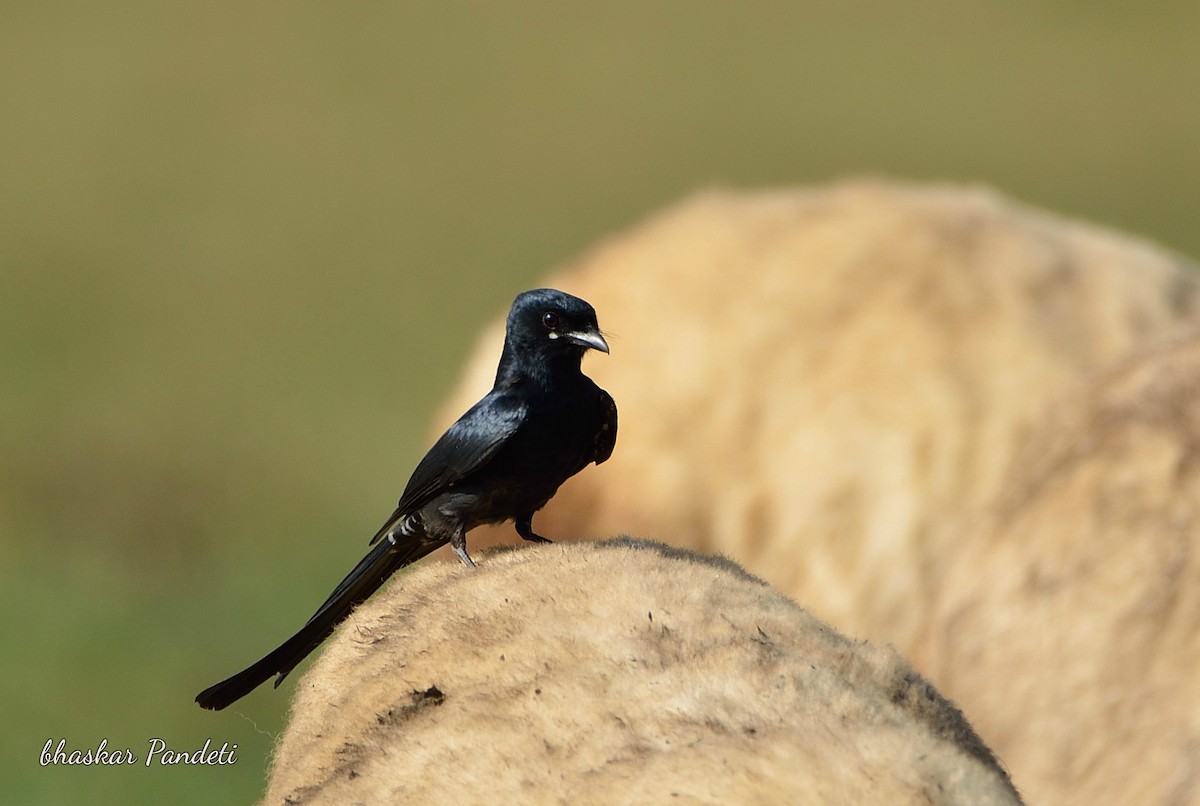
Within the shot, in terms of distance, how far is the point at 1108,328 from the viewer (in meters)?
7.93

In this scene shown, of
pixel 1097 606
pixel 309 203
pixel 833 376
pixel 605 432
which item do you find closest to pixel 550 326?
pixel 605 432

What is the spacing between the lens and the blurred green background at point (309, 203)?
1297cm

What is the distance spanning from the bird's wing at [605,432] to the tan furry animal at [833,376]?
2.98m

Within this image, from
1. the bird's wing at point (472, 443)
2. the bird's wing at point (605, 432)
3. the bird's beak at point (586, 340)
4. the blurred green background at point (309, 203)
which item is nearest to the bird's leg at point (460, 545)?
the bird's wing at point (472, 443)

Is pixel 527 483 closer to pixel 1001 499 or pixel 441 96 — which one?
pixel 1001 499

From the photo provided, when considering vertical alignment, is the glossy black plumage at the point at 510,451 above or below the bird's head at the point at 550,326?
below

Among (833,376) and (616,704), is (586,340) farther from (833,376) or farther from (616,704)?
(833,376)

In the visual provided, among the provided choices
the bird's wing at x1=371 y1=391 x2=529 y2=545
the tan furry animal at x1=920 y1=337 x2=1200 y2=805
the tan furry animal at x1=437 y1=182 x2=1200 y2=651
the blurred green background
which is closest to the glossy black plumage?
the bird's wing at x1=371 y1=391 x2=529 y2=545

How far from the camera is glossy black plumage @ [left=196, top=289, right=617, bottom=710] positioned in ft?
13.3

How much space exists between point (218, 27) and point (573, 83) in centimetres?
635

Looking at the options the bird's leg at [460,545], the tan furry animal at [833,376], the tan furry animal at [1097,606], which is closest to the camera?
the bird's leg at [460,545]

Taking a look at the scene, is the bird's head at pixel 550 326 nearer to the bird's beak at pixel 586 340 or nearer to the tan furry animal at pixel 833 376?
the bird's beak at pixel 586 340

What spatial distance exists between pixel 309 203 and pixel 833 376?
1709 centimetres

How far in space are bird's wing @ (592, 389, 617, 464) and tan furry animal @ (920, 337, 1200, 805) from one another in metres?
1.62
